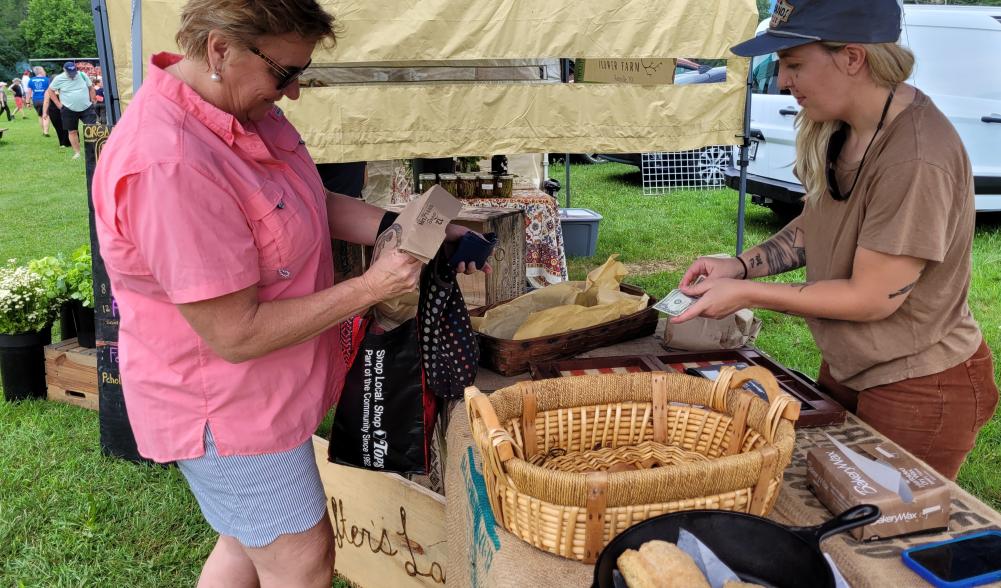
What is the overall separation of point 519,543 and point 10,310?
A: 388 centimetres

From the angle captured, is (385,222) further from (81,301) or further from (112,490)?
(81,301)

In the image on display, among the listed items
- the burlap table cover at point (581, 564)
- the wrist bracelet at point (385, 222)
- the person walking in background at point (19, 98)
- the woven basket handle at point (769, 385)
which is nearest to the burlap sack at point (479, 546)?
the burlap table cover at point (581, 564)

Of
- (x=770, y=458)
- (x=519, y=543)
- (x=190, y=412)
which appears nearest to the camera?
(x=770, y=458)

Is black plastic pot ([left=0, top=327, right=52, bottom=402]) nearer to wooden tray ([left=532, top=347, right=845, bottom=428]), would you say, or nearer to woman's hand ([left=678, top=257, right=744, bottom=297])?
wooden tray ([left=532, top=347, right=845, bottom=428])

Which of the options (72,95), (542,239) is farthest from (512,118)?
(72,95)

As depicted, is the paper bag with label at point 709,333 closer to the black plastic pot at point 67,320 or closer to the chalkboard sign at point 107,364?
the chalkboard sign at point 107,364

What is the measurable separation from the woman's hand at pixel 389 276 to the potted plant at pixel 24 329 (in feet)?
10.9

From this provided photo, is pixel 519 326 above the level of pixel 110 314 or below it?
above

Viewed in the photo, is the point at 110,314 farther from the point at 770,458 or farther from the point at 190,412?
the point at 770,458

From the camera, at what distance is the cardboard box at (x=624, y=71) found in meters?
3.92

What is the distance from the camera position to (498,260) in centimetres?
382

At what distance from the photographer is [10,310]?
13.3 ft

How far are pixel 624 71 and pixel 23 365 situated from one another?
3.72 metres

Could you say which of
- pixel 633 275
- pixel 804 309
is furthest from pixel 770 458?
pixel 633 275
